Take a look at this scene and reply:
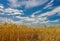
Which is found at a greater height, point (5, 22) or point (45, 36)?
point (5, 22)

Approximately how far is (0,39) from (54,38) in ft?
3.92

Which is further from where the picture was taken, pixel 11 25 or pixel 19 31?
pixel 11 25

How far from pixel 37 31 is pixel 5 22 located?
0.83m

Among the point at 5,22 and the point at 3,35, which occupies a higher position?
the point at 5,22

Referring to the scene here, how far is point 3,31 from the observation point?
13.6 feet

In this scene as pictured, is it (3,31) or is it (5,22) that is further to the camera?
(5,22)

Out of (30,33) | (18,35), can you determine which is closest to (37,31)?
(30,33)

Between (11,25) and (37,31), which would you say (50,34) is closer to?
(37,31)

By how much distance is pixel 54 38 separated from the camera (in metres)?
4.31

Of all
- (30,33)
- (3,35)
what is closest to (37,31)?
(30,33)

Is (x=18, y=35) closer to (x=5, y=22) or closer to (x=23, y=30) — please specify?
(x=23, y=30)

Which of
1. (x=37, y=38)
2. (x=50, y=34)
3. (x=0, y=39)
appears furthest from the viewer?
(x=50, y=34)

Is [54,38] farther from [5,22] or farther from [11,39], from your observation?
[5,22]

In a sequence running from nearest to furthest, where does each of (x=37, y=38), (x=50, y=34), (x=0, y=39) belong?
(x=0, y=39) → (x=37, y=38) → (x=50, y=34)
